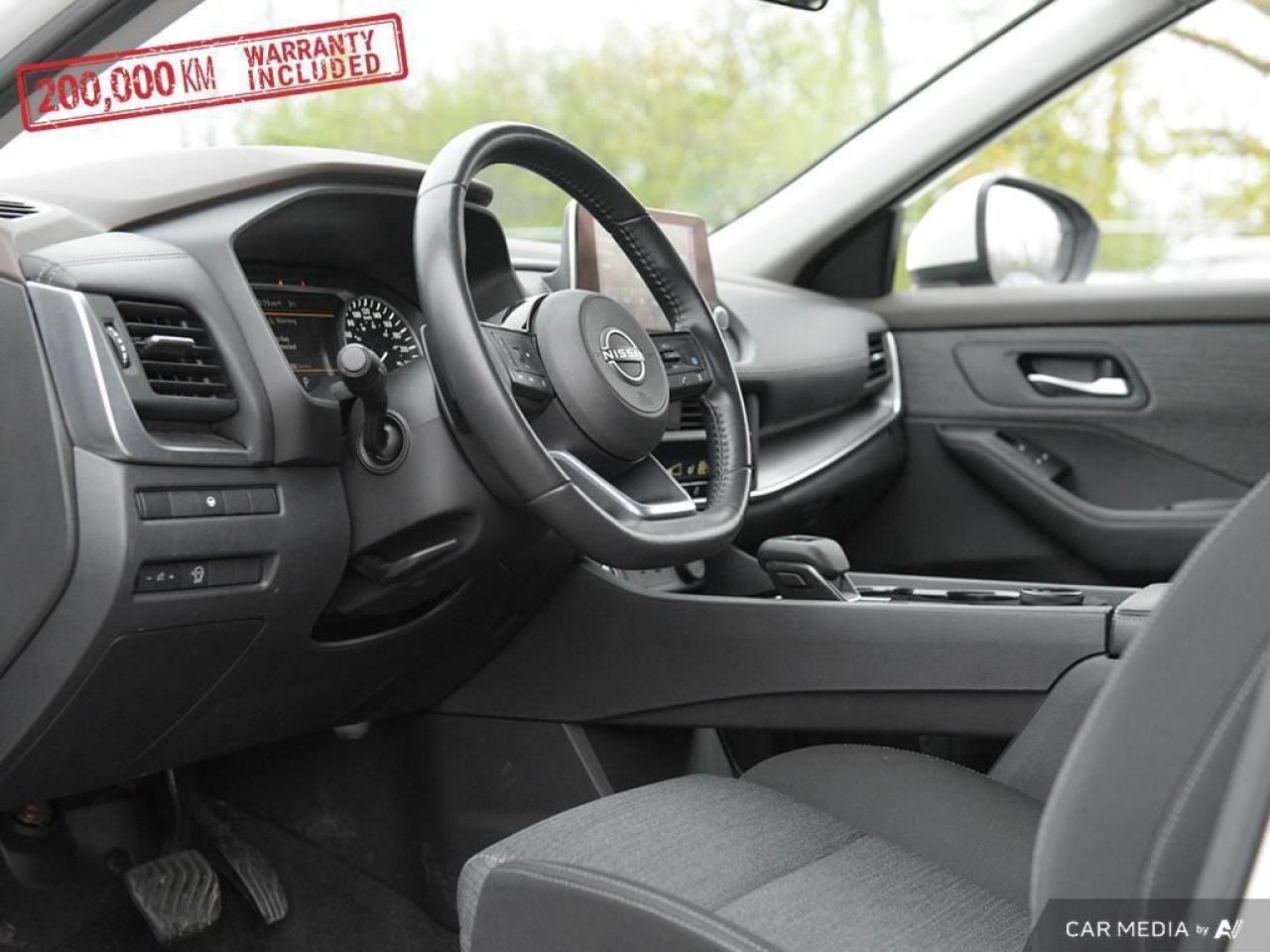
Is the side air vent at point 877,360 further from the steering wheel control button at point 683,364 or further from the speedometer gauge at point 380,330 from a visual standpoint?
the speedometer gauge at point 380,330

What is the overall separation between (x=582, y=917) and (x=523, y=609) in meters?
0.75

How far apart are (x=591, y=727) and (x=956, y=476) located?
105cm

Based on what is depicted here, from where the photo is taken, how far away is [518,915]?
1.17 m

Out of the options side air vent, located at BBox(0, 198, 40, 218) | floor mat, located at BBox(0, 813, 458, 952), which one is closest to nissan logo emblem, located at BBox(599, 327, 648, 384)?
side air vent, located at BBox(0, 198, 40, 218)

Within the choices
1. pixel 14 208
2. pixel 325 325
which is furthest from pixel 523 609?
pixel 14 208

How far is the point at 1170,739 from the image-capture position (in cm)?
73

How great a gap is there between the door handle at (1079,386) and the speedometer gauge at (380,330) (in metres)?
1.37

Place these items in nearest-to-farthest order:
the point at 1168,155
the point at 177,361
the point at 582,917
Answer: the point at 582,917, the point at 177,361, the point at 1168,155

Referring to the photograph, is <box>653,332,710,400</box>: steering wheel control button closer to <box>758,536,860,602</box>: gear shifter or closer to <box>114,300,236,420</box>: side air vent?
<box>758,536,860,602</box>: gear shifter

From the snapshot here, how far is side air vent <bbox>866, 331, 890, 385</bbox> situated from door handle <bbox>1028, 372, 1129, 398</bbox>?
0.26 m

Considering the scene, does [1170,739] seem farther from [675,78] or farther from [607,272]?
[675,78]

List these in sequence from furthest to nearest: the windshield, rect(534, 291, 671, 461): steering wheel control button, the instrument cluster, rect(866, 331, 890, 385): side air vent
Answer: the windshield, rect(866, 331, 890, 385): side air vent, the instrument cluster, rect(534, 291, 671, 461): steering wheel control button

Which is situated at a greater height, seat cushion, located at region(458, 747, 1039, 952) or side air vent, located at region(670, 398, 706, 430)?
side air vent, located at region(670, 398, 706, 430)

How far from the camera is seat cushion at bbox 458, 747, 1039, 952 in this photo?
1.08m
